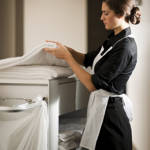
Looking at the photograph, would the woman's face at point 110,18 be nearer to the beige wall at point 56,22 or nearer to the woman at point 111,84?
the woman at point 111,84

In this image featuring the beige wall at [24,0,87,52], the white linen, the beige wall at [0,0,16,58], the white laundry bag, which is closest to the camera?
the white laundry bag

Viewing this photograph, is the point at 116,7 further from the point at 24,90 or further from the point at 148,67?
the point at 24,90

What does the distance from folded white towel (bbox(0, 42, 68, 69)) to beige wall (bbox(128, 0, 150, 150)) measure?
49 cm

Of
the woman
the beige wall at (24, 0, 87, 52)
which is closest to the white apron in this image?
the woman

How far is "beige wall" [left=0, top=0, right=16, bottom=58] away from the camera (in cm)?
194

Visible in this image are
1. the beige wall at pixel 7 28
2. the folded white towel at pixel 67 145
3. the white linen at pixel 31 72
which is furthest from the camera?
the beige wall at pixel 7 28

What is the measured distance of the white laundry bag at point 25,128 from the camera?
965 mm

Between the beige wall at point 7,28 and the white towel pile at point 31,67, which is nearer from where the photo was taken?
the white towel pile at point 31,67

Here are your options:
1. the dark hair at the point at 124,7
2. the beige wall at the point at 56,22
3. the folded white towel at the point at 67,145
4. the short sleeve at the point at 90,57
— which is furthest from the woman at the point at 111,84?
the beige wall at the point at 56,22

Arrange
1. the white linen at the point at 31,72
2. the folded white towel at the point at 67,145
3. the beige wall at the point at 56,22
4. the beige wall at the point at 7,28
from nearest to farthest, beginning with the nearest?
the white linen at the point at 31,72
the folded white towel at the point at 67,145
the beige wall at the point at 56,22
the beige wall at the point at 7,28

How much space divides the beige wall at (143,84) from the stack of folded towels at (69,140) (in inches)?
15.5

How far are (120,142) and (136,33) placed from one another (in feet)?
2.22

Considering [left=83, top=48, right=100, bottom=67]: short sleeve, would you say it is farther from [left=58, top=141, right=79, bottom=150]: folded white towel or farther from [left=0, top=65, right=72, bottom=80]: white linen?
[left=58, top=141, right=79, bottom=150]: folded white towel

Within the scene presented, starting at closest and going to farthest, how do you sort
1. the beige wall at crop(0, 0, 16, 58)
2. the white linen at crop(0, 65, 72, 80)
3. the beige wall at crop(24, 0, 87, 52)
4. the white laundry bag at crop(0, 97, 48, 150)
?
the white laundry bag at crop(0, 97, 48, 150) < the white linen at crop(0, 65, 72, 80) < the beige wall at crop(24, 0, 87, 52) < the beige wall at crop(0, 0, 16, 58)
